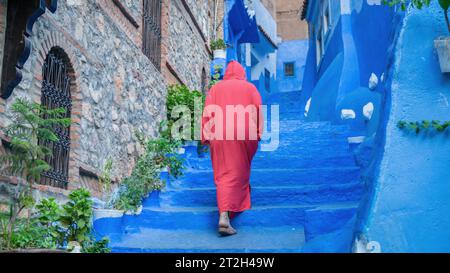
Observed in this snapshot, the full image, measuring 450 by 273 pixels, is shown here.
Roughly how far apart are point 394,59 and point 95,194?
3.31 m

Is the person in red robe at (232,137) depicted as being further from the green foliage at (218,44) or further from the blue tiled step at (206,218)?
the green foliage at (218,44)

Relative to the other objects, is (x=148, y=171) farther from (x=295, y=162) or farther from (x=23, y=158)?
(x=23, y=158)

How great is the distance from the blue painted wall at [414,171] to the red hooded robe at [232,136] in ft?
6.42

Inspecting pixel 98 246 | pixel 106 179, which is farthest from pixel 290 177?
pixel 98 246

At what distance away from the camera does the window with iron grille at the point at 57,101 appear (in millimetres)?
4762

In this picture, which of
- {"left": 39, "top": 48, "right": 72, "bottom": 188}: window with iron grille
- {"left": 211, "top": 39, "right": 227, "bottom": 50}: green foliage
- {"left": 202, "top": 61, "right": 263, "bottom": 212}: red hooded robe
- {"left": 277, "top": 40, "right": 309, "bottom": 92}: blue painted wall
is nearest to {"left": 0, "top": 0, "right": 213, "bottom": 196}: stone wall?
{"left": 39, "top": 48, "right": 72, "bottom": 188}: window with iron grille

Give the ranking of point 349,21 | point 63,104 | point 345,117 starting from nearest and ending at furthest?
point 63,104 → point 345,117 → point 349,21

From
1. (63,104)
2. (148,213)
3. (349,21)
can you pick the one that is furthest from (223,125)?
(349,21)

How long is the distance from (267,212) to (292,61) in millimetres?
20825

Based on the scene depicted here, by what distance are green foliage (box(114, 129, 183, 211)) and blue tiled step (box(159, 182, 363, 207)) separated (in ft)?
0.74
